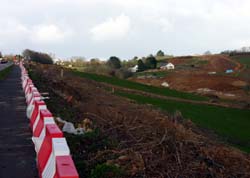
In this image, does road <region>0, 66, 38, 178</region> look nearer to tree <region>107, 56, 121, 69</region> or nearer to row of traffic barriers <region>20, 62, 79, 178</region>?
row of traffic barriers <region>20, 62, 79, 178</region>

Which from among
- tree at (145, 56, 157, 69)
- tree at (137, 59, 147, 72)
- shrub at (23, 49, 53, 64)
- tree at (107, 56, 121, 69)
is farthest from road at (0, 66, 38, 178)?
tree at (145, 56, 157, 69)

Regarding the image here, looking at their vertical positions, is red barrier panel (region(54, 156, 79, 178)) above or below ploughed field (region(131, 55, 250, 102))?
above

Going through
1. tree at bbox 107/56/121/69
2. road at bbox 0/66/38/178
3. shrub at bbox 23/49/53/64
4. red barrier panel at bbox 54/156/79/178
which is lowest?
tree at bbox 107/56/121/69

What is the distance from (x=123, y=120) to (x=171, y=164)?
4.42 m

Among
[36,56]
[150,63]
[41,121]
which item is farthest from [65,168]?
[150,63]

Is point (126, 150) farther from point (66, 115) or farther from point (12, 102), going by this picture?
point (12, 102)

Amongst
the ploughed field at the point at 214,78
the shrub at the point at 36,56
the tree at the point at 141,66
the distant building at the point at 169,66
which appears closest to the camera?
the ploughed field at the point at 214,78

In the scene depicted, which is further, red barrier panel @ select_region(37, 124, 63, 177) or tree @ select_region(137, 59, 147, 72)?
tree @ select_region(137, 59, 147, 72)

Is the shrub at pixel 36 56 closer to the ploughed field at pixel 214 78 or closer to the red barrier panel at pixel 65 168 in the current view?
the ploughed field at pixel 214 78

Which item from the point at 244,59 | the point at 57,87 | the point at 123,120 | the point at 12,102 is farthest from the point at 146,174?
the point at 244,59

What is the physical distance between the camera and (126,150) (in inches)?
274

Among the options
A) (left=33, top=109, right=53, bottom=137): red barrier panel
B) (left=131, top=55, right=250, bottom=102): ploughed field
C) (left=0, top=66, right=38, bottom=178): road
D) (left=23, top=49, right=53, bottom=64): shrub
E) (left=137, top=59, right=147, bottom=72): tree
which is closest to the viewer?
(left=0, top=66, right=38, bottom=178): road

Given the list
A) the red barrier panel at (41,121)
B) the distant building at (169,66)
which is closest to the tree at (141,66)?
the distant building at (169,66)

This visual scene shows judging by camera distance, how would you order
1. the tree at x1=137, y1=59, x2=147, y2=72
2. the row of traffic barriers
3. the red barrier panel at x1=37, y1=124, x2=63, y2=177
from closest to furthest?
the row of traffic barriers, the red barrier panel at x1=37, y1=124, x2=63, y2=177, the tree at x1=137, y1=59, x2=147, y2=72
